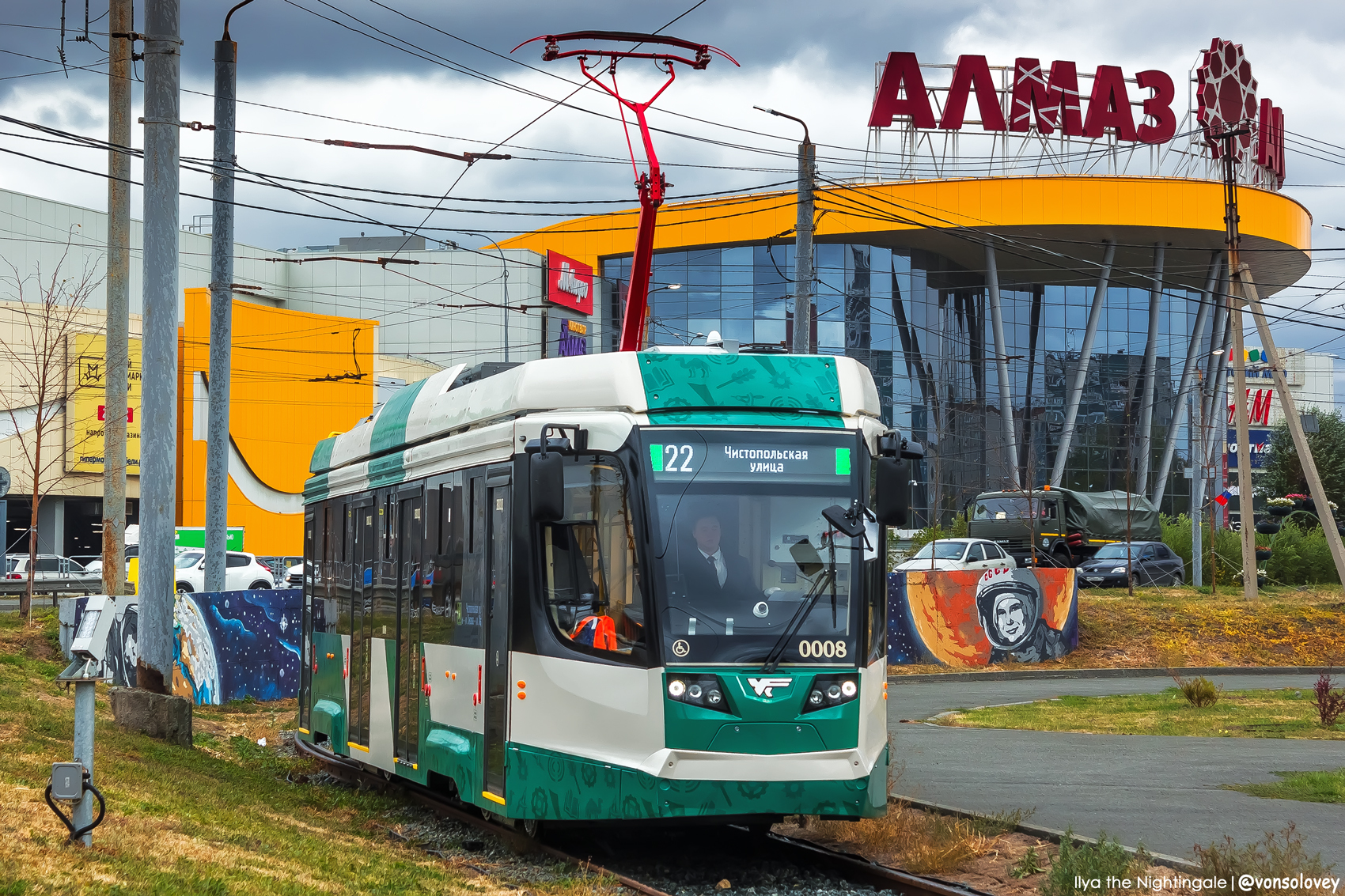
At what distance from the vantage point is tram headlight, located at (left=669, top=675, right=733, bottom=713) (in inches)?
347

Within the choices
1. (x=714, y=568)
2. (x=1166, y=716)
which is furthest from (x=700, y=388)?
(x=1166, y=716)

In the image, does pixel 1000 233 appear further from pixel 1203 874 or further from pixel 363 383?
pixel 1203 874

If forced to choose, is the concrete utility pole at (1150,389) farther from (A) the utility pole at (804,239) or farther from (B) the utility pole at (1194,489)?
(A) the utility pole at (804,239)

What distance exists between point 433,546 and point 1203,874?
5803 millimetres

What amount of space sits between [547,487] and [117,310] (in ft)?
53.8

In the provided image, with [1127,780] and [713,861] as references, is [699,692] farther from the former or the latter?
[1127,780]

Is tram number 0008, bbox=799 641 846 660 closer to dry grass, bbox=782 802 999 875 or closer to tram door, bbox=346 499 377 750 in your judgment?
dry grass, bbox=782 802 999 875

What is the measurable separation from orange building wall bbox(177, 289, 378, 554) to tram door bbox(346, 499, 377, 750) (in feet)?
170

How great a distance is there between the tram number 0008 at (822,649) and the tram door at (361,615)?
5.11m

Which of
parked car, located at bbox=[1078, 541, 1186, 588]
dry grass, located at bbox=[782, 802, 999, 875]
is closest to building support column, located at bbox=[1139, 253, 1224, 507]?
parked car, located at bbox=[1078, 541, 1186, 588]

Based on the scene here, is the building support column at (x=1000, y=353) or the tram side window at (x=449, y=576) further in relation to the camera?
the building support column at (x=1000, y=353)

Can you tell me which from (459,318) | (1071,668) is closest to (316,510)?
(1071,668)

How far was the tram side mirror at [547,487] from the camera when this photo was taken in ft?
29.1

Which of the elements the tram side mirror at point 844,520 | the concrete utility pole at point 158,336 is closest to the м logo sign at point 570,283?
the concrete utility pole at point 158,336
